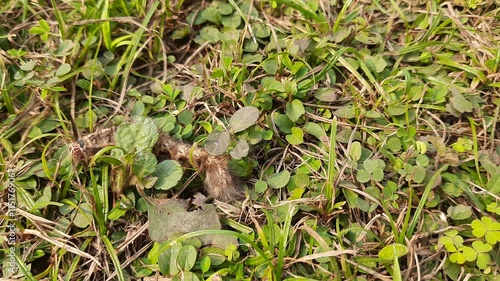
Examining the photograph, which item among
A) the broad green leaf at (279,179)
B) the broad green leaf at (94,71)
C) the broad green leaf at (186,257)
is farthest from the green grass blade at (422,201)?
the broad green leaf at (94,71)

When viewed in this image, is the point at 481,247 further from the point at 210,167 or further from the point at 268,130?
the point at 210,167

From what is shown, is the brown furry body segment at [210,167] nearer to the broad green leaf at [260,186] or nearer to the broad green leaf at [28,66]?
the broad green leaf at [260,186]

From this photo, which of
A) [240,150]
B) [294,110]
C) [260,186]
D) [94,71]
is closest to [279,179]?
[260,186]

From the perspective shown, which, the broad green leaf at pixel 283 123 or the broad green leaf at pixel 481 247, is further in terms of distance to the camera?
the broad green leaf at pixel 283 123

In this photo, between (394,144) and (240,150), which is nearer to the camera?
(240,150)

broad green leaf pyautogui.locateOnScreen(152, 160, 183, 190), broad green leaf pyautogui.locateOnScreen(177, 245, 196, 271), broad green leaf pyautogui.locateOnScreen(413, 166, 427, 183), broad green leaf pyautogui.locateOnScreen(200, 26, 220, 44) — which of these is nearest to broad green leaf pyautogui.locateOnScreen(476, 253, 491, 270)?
broad green leaf pyautogui.locateOnScreen(413, 166, 427, 183)

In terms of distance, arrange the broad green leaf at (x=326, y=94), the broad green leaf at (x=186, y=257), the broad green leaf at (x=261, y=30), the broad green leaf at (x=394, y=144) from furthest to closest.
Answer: the broad green leaf at (x=261, y=30)
the broad green leaf at (x=326, y=94)
the broad green leaf at (x=394, y=144)
the broad green leaf at (x=186, y=257)

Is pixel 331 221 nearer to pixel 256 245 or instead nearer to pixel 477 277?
pixel 256 245
